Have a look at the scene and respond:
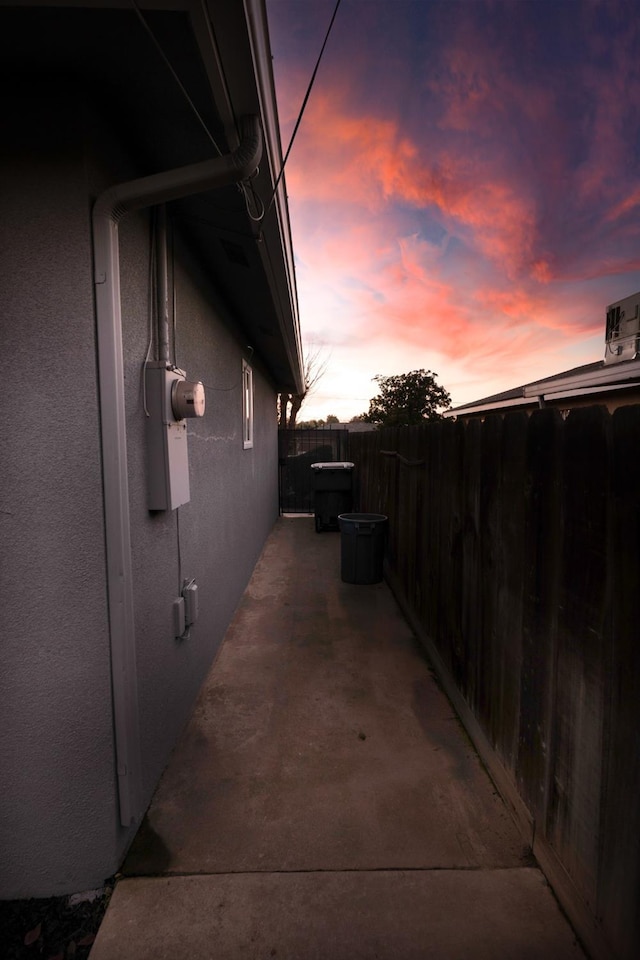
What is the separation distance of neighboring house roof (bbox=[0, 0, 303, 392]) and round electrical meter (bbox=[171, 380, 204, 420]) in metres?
0.93

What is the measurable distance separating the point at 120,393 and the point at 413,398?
64.3 feet

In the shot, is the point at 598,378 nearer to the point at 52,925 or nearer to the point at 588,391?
the point at 588,391

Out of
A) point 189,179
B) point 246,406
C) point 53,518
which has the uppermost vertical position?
point 189,179

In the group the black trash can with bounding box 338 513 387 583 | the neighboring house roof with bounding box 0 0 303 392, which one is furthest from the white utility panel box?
the black trash can with bounding box 338 513 387 583

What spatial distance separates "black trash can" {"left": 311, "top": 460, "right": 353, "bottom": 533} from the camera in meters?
8.51

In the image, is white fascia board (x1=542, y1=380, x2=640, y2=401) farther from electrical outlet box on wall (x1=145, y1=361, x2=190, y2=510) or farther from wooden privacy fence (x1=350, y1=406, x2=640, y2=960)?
electrical outlet box on wall (x1=145, y1=361, x2=190, y2=510)

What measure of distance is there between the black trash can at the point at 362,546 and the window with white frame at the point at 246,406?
5.27ft

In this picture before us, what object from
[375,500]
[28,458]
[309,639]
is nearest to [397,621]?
[309,639]

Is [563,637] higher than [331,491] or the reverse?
higher

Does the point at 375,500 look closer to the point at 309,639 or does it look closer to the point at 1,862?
the point at 309,639

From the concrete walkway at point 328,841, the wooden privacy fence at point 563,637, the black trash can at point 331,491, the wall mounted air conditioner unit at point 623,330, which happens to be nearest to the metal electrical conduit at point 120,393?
the concrete walkway at point 328,841

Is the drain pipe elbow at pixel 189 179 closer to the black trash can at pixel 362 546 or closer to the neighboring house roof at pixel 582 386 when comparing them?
the black trash can at pixel 362 546

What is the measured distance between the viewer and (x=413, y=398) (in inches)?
797

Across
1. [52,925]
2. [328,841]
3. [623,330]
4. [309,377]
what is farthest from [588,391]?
[309,377]
